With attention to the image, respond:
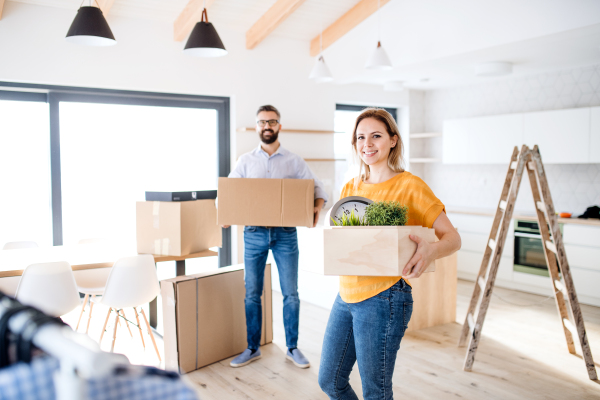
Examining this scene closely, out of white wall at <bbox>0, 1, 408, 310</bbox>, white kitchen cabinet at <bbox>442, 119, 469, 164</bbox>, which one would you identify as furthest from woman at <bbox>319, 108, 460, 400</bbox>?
white kitchen cabinet at <bbox>442, 119, 469, 164</bbox>

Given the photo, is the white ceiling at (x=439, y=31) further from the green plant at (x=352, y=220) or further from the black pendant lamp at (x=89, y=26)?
the green plant at (x=352, y=220)

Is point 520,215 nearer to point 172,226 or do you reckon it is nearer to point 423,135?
point 423,135

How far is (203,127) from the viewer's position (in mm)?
5051

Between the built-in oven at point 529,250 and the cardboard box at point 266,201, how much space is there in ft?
10.1

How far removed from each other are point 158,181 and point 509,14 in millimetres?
3516

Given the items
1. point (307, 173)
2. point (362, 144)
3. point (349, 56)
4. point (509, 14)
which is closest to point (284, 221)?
point (307, 173)

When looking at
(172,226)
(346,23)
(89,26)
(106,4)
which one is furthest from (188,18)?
(172,226)

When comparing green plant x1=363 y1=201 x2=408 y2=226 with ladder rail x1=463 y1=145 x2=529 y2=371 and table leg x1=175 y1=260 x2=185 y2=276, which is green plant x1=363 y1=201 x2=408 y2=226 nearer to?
ladder rail x1=463 y1=145 x2=529 y2=371

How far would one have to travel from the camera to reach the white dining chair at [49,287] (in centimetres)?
248

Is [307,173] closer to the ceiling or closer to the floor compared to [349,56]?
closer to the floor

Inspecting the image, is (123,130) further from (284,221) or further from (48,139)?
(284,221)

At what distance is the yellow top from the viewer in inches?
58.2

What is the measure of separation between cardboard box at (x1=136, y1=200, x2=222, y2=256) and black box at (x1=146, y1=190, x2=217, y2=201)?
0.03 metres

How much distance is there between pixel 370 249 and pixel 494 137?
4.48 meters
